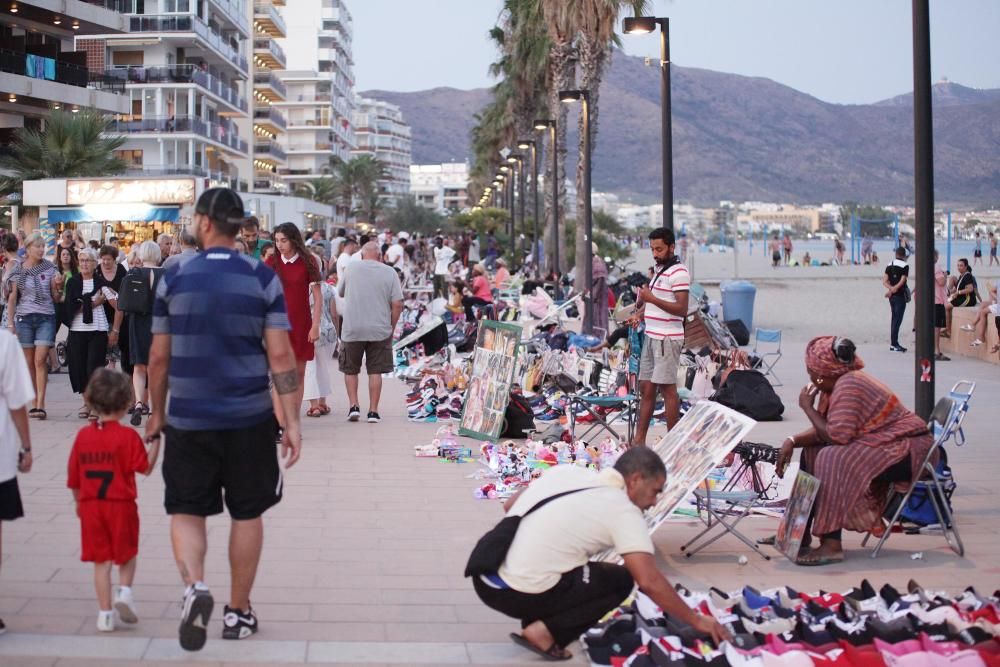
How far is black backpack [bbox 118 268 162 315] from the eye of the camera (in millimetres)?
10453

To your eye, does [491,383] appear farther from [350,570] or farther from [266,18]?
[266,18]

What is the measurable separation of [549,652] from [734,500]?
2632 mm

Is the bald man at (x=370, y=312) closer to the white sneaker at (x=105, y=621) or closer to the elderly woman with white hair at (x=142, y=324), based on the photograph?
the elderly woman with white hair at (x=142, y=324)

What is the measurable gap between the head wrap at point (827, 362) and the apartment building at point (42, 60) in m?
43.1

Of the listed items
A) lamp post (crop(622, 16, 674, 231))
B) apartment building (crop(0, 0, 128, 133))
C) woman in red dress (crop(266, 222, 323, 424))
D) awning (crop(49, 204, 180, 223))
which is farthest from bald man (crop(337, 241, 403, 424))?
apartment building (crop(0, 0, 128, 133))

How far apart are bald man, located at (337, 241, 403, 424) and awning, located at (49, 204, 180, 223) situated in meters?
14.8

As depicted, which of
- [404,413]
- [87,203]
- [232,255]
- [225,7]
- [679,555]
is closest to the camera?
[232,255]

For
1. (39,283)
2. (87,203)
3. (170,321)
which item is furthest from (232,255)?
(87,203)

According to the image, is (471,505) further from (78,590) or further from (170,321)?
(170,321)

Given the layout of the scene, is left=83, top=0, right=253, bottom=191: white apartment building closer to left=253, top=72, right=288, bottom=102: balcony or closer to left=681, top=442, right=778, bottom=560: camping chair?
left=253, top=72, right=288, bottom=102: balcony

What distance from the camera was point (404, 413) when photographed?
12992 millimetres

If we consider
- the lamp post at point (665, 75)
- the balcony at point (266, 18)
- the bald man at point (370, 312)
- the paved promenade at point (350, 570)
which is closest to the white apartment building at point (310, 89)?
the balcony at point (266, 18)

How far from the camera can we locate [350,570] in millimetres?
6531

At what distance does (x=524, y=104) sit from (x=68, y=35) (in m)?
20.2
